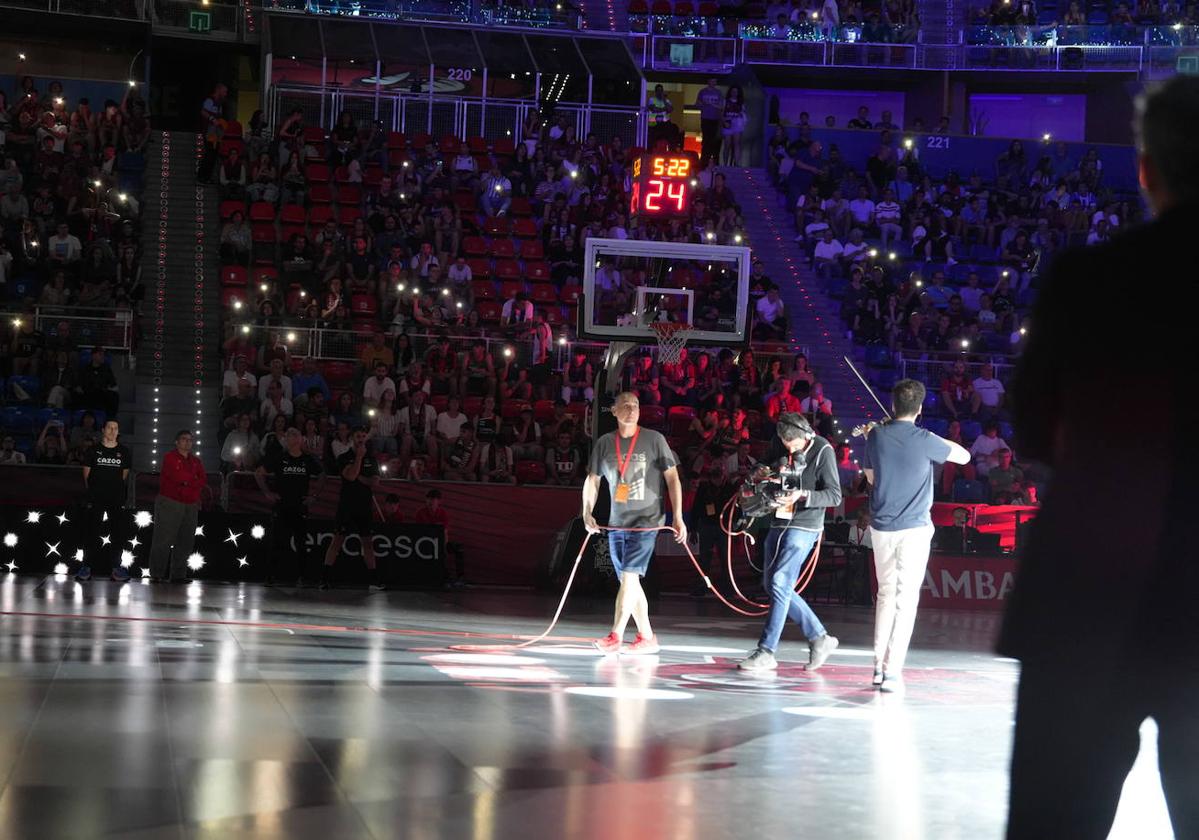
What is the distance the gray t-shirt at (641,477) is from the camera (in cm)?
1113

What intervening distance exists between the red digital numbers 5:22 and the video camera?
749 centimetres

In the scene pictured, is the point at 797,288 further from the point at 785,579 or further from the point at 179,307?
the point at 785,579

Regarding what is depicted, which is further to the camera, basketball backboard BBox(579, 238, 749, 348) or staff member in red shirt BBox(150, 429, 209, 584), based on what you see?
basketball backboard BBox(579, 238, 749, 348)

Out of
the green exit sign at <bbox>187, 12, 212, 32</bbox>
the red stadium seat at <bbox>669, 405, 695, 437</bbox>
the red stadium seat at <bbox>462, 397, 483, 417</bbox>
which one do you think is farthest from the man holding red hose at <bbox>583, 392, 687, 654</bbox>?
the green exit sign at <bbox>187, 12, 212, 32</bbox>

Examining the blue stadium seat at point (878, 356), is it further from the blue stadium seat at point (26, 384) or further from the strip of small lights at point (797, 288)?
the blue stadium seat at point (26, 384)

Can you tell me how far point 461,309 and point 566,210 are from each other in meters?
4.55

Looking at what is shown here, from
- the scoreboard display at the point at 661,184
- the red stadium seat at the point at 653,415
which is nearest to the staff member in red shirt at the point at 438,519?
the red stadium seat at the point at 653,415

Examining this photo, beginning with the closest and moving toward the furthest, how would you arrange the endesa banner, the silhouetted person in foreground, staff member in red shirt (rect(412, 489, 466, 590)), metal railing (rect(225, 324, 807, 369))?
the silhouetted person in foreground
staff member in red shirt (rect(412, 489, 466, 590))
the endesa banner
metal railing (rect(225, 324, 807, 369))

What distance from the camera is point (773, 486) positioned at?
408 inches

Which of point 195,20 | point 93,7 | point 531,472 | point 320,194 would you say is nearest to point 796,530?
point 531,472

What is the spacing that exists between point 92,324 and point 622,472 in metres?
11.9

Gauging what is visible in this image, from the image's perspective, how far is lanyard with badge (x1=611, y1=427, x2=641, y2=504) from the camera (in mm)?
11133

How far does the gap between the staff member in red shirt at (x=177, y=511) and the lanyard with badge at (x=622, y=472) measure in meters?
7.45

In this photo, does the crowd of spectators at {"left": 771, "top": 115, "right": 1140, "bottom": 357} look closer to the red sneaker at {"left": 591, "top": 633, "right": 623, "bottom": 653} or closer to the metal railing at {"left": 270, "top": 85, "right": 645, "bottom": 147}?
the metal railing at {"left": 270, "top": 85, "right": 645, "bottom": 147}
